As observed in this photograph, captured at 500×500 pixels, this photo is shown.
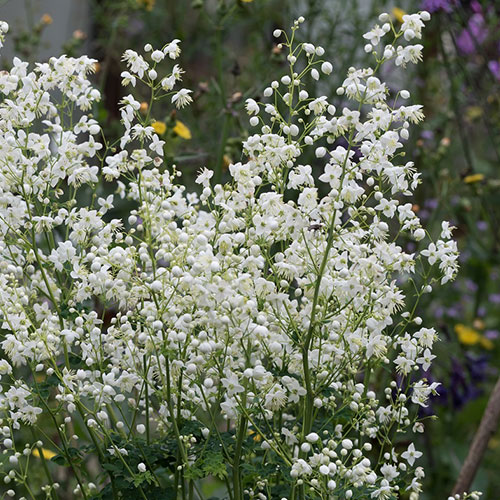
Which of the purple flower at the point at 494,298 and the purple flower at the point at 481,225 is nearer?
the purple flower at the point at 481,225

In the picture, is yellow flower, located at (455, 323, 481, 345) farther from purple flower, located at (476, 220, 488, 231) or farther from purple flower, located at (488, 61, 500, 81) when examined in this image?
purple flower, located at (488, 61, 500, 81)

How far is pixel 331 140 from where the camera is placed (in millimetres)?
1041

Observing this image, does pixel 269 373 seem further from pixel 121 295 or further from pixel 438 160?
pixel 438 160

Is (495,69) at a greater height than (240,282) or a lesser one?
greater

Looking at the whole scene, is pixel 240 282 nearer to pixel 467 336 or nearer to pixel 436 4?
pixel 436 4

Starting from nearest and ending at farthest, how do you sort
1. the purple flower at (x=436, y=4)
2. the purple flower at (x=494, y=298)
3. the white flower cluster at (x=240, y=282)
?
the white flower cluster at (x=240, y=282), the purple flower at (x=436, y=4), the purple flower at (x=494, y=298)

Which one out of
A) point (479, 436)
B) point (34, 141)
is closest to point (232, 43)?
point (479, 436)

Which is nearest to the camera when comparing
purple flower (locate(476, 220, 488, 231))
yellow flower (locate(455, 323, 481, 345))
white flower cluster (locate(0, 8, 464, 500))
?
white flower cluster (locate(0, 8, 464, 500))

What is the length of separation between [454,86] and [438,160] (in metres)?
0.32

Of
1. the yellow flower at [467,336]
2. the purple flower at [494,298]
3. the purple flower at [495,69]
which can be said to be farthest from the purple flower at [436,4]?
the purple flower at [494,298]

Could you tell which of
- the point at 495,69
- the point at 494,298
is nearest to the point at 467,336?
the point at 494,298

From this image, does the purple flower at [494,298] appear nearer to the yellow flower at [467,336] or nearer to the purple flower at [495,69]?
the yellow flower at [467,336]

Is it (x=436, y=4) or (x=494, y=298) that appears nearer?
(x=436, y=4)

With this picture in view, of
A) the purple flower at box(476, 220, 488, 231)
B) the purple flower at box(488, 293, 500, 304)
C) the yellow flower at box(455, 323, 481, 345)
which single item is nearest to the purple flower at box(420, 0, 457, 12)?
the purple flower at box(476, 220, 488, 231)
